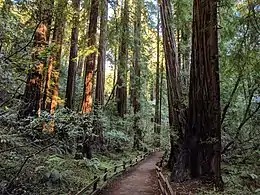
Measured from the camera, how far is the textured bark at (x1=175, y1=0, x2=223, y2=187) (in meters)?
8.80

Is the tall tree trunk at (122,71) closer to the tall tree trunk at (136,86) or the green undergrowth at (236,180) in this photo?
the tall tree trunk at (136,86)

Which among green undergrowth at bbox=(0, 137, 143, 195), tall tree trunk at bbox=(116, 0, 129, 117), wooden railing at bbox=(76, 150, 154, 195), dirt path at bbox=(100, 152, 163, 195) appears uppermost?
tall tree trunk at bbox=(116, 0, 129, 117)

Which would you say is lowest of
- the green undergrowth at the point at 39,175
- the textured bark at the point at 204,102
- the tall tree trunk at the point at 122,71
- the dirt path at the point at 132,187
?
the dirt path at the point at 132,187

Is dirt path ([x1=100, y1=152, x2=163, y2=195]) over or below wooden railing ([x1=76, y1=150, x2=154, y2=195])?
below

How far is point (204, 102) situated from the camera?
30.0 ft

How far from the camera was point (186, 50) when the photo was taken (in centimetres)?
2025

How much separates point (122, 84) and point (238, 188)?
14135 mm

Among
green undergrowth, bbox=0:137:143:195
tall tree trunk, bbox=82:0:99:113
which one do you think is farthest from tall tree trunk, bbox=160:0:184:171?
green undergrowth, bbox=0:137:143:195

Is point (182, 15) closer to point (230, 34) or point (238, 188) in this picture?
point (230, 34)

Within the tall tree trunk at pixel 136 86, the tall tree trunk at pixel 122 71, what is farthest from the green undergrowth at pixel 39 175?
the tall tree trunk at pixel 136 86

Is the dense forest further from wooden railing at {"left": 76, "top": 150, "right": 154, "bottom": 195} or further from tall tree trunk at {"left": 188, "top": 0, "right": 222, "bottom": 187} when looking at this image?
wooden railing at {"left": 76, "top": 150, "right": 154, "bottom": 195}

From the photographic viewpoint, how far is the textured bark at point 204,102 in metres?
8.80

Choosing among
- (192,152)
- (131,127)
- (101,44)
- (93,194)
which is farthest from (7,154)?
(131,127)

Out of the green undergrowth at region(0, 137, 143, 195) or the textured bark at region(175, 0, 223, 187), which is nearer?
the green undergrowth at region(0, 137, 143, 195)
